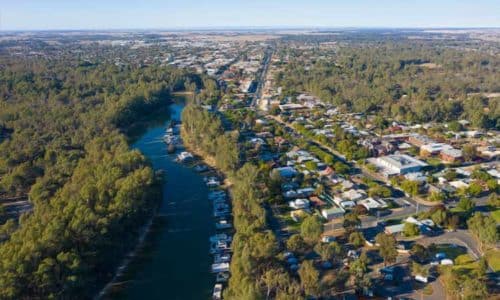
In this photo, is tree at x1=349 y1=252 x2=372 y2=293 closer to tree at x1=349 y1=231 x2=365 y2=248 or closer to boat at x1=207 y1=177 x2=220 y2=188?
tree at x1=349 y1=231 x2=365 y2=248

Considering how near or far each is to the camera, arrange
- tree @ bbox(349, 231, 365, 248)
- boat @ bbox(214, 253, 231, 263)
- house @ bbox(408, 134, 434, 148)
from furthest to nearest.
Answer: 1. house @ bbox(408, 134, 434, 148)
2. tree @ bbox(349, 231, 365, 248)
3. boat @ bbox(214, 253, 231, 263)

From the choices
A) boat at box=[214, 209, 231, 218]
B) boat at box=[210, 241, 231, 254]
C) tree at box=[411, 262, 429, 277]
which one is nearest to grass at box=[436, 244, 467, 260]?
tree at box=[411, 262, 429, 277]

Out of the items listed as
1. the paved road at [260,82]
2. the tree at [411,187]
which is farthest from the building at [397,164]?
the paved road at [260,82]

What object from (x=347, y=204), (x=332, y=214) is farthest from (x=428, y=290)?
(x=347, y=204)

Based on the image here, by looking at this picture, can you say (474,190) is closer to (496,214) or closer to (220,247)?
(496,214)

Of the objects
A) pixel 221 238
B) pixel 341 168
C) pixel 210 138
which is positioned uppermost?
pixel 210 138
